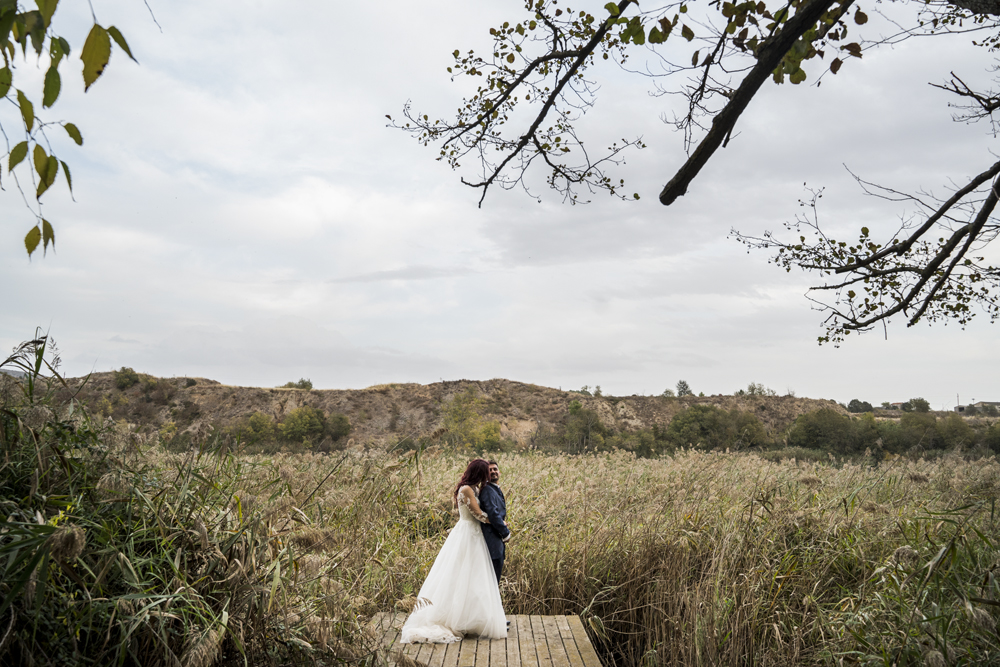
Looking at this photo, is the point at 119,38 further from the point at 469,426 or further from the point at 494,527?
the point at 469,426

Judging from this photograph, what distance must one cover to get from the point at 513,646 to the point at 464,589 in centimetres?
57

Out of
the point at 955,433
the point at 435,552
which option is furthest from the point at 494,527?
the point at 955,433

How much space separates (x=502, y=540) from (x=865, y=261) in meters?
5.26

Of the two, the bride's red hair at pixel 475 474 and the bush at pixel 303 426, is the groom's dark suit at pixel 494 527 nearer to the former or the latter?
the bride's red hair at pixel 475 474

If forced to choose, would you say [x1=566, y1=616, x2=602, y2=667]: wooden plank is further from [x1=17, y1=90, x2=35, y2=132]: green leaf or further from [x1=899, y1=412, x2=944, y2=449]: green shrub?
[x1=899, y1=412, x2=944, y2=449]: green shrub

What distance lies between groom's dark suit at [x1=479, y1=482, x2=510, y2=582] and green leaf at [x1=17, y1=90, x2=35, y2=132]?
4.38 meters

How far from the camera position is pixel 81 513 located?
234 centimetres

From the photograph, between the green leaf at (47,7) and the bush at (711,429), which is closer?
the green leaf at (47,7)

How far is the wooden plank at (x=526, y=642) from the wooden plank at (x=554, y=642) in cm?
11

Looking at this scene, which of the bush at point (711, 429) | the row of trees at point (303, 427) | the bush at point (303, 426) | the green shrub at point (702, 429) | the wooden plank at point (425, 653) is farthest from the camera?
the bush at point (303, 426)

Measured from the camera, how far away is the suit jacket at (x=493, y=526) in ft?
17.2

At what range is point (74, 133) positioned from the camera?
159cm

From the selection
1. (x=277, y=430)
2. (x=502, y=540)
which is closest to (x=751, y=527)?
(x=502, y=540)

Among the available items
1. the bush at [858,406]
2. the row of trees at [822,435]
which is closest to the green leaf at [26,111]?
the row of trees at [822,435]
